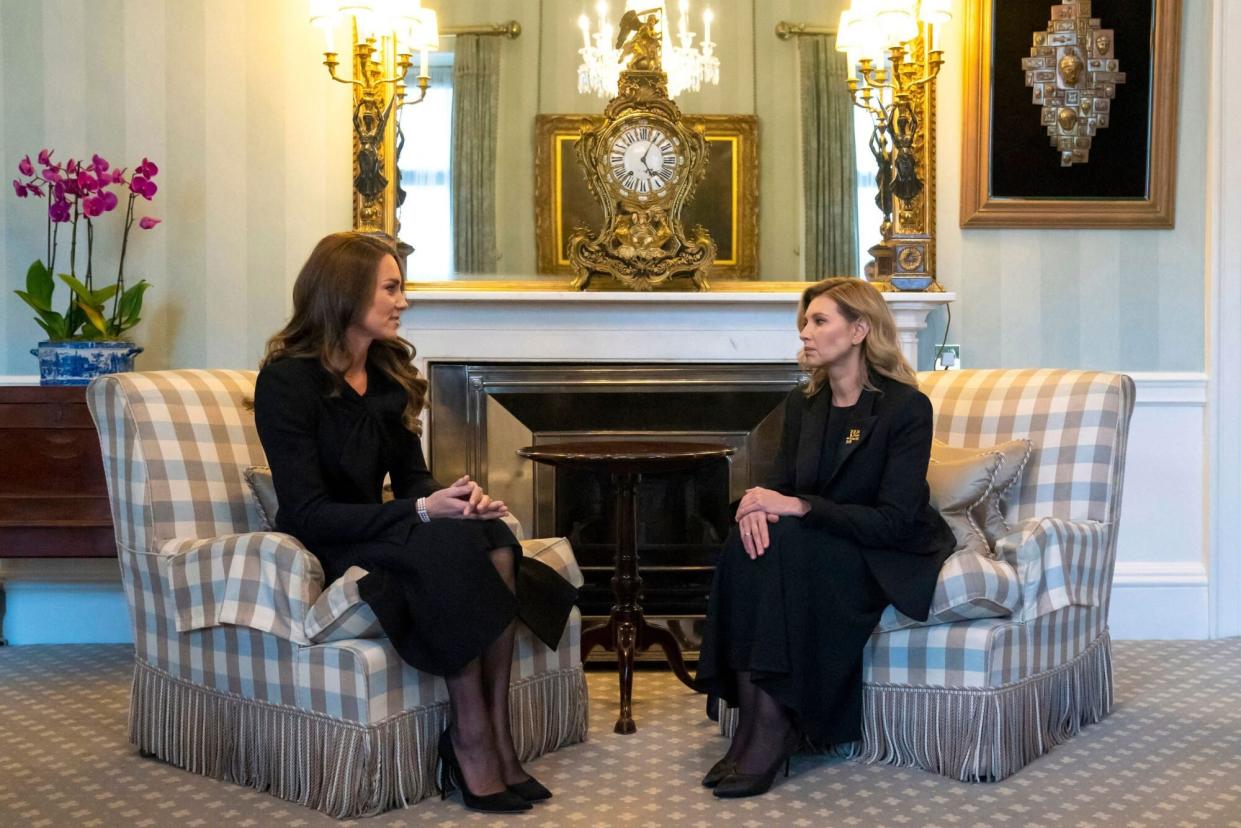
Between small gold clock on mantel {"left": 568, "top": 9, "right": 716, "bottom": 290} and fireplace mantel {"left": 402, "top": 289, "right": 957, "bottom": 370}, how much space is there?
4.1 inches

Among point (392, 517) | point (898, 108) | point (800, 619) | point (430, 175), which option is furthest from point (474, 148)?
point (800, 619)

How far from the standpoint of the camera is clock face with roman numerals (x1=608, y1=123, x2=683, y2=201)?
4.11 meters

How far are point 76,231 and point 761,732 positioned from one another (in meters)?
2.81

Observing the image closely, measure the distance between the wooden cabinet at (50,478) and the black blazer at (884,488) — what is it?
2097 millimetres

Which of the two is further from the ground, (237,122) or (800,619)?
(237,122)

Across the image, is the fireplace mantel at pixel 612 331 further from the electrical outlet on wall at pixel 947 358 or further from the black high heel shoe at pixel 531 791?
the black high heel shoe at pixel 531 791

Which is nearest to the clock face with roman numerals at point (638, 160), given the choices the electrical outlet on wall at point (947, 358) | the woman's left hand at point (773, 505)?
the electrical outlet on wall at point (947, 358)

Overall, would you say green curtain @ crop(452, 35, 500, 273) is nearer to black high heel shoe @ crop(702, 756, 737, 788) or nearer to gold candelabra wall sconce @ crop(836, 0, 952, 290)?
gold candelabra wall sconce @ crop(836, 0, 952, 290)

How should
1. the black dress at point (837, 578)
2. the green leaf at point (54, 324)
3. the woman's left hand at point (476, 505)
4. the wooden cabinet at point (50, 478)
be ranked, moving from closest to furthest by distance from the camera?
the woman's left hand at point (476, 505) → the black dress at point (837, 578) → the wooden cabinet at point (50, 478) → the green leaf at point (54, 324)

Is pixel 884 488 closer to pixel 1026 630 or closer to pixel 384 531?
pixel 1026 630

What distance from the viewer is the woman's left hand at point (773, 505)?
9.25 ft

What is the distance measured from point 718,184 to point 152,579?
7.21 feet

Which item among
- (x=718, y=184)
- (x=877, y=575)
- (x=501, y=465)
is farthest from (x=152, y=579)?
(x=718, y=184)

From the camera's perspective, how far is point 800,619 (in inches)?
109
